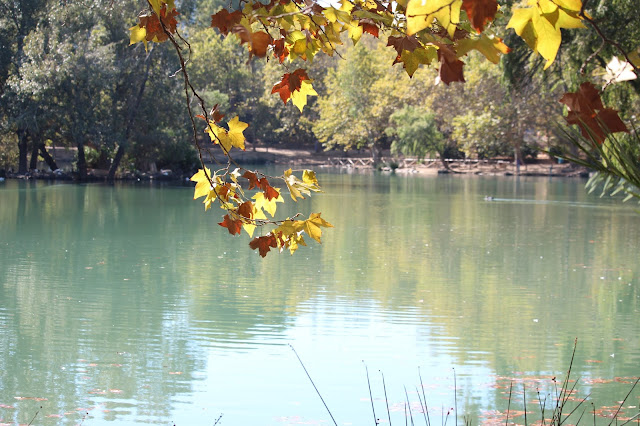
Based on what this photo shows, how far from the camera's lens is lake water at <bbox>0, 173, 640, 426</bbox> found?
5.92 metres

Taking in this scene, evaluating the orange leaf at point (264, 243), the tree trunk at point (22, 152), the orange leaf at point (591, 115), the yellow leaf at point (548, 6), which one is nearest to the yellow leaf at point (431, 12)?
the yellow leaf at point (548, 6)

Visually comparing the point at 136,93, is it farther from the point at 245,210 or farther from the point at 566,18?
the point at 566,18

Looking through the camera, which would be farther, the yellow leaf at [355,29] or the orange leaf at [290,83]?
the orange leaf at [290,83]

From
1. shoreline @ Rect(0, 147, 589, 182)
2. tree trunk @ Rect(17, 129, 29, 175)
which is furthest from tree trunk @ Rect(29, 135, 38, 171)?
shoreline @ Rect(0, 147, 589, 182)

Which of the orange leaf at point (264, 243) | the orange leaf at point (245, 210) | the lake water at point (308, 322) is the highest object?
the orange leaf at point (245, 210)

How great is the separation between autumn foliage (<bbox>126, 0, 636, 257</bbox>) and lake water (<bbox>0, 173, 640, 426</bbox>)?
3.47 ft

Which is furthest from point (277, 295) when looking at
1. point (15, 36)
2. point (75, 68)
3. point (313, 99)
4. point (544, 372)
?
point (313, 99)

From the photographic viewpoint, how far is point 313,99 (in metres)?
63.9

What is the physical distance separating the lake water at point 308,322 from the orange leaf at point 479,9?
5.62ft

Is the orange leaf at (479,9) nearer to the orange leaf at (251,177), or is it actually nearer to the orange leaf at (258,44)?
the orange leaf at (258,44)

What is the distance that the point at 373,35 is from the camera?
2818mm

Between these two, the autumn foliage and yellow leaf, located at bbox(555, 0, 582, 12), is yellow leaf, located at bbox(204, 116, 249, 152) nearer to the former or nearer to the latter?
the autumn foliage

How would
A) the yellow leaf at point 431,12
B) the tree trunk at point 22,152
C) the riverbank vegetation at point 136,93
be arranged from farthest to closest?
1. the tree trunk at point 22,152
2. the riverbank vegetation at point 136,93
3. the yellow leaf at point 431,12

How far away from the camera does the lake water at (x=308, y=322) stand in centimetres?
592
